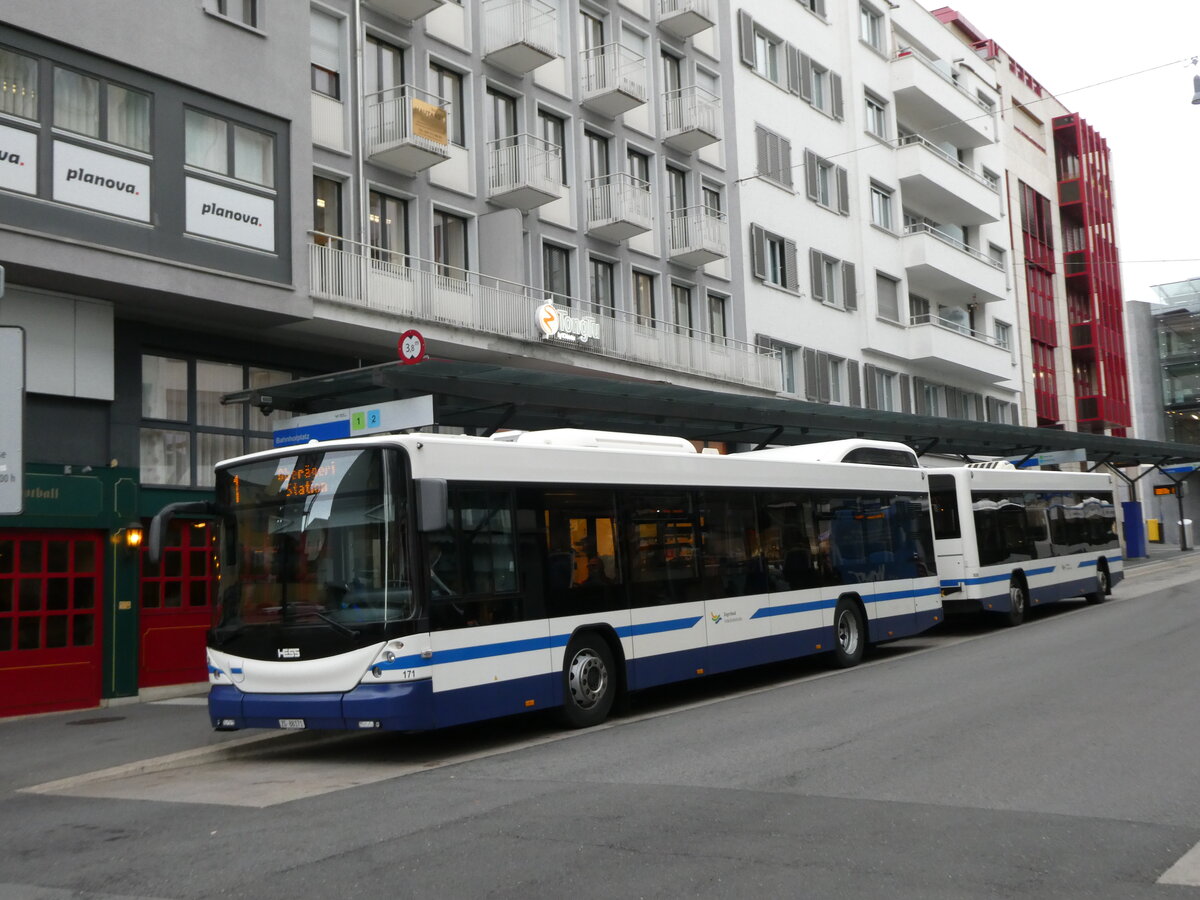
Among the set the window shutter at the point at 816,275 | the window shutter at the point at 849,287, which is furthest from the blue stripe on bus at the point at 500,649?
the window shutter at the point at 849,287

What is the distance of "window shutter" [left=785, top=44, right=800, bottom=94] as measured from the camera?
119ft

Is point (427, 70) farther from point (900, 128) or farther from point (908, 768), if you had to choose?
point (900, 128)

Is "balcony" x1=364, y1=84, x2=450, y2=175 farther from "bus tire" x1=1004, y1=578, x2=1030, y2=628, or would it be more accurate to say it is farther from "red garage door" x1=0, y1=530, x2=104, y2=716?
"bus tire" x1=1004, y1=578, x2=1030, y2=628

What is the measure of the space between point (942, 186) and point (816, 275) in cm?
885

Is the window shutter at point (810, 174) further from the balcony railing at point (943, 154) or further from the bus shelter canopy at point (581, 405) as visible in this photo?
the bus shelter canopy at point (581, 405)

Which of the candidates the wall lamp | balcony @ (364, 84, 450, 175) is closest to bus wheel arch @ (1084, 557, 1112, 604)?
balcony @ (364, 84, 450, 175)

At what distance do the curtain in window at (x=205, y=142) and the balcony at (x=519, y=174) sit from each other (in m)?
6.95

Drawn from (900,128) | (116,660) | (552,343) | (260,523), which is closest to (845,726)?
(260,523)

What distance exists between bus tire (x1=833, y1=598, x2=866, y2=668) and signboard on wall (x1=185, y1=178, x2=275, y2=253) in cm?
940

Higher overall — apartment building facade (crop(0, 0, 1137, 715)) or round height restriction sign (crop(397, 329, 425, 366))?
apartment building facade (crop(0, 0, 1137, 715))

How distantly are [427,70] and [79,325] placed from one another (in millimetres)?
9095

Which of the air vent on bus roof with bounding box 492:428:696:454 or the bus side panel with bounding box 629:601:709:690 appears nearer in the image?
the air vent on bus roof with bounding box 492:428:696:454

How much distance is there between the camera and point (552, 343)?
23891mm

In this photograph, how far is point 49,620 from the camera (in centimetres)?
1631
